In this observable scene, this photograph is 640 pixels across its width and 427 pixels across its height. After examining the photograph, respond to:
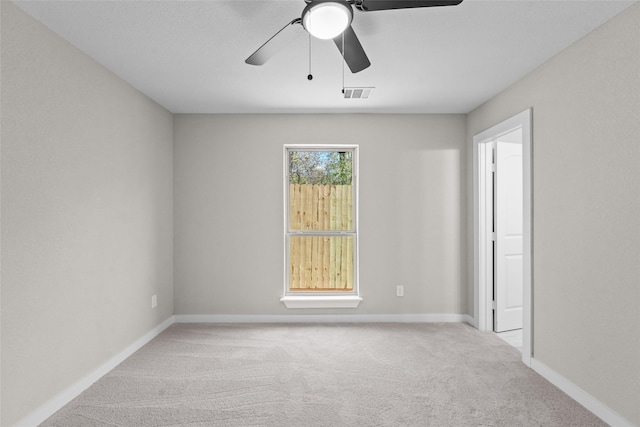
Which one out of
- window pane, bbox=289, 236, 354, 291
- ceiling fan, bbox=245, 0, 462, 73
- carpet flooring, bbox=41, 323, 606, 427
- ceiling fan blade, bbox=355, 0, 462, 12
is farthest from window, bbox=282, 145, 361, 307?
ceiling fan blade, bbox=355, 0, 462, 12

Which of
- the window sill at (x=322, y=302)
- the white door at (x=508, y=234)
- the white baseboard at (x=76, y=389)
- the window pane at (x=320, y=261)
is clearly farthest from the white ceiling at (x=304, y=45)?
the white baseboard at (x=76, y=389)

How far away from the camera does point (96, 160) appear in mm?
2938

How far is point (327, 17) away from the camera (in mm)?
1666

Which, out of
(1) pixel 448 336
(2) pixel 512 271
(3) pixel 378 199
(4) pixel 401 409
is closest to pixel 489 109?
(3) pixel 378 199

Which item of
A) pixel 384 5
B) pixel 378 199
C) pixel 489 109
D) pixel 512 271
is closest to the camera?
pixel 384 5

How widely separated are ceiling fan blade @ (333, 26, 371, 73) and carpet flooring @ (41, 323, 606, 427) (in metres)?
2.12

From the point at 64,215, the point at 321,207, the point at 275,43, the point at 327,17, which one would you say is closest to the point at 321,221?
the point at 321,207

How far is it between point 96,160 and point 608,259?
3.56 m

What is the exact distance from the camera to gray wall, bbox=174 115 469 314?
4.50m

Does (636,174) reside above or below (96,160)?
below

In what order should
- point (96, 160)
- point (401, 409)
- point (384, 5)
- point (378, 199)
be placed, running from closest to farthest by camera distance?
point (384, 5) < point (401, 409) < point (96, 160) < point (378, 199)

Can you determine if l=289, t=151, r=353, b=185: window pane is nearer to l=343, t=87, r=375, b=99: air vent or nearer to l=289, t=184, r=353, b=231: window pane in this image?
l=289, t=184, r=353, b=231: window pane

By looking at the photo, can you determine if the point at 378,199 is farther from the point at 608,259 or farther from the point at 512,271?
the point at 608,259

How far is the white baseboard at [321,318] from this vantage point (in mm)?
4492
